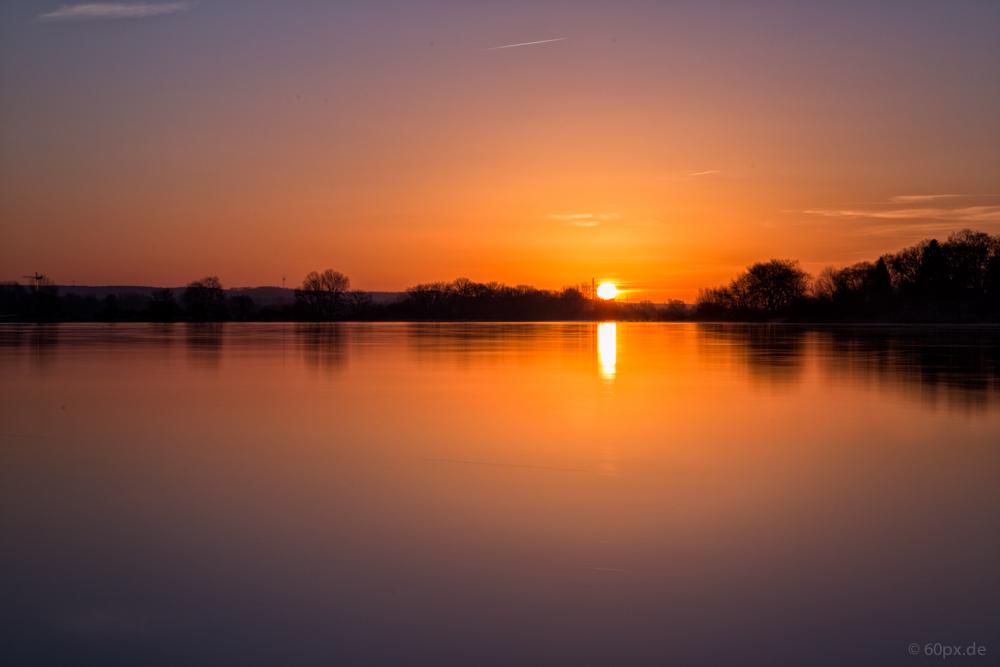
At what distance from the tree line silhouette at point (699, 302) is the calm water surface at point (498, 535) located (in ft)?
246

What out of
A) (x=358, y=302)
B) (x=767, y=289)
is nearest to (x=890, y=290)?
(x=767, y=289)

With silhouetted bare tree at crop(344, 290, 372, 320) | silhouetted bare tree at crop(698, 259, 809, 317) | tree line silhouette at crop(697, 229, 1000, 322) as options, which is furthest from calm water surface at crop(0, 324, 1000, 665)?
silhouetted bare tree at crop(344, 290, 372, 320)

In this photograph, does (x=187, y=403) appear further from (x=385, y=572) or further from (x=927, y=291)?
(x=927, y=291)

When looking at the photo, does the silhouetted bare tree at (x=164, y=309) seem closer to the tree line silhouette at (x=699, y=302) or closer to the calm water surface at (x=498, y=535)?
the tree line silhouette at (x=699, y=302)

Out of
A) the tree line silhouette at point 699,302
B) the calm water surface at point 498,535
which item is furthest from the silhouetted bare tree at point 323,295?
the calm water surface at point 498,535

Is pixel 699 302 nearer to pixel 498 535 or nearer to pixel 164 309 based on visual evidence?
pixel 164 309

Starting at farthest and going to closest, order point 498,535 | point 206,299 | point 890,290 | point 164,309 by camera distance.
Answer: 1. point 206,299
2. point 164,309
3. point 890,290
4. point 498,535

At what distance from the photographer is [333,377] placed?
15.2m

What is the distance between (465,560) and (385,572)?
1.55 ft

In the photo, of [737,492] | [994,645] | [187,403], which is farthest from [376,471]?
[187,403]

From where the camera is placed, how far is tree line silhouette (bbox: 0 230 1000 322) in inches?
3145

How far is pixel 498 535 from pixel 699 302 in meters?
120

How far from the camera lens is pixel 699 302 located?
120 meters

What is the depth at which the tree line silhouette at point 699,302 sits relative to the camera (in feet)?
262
